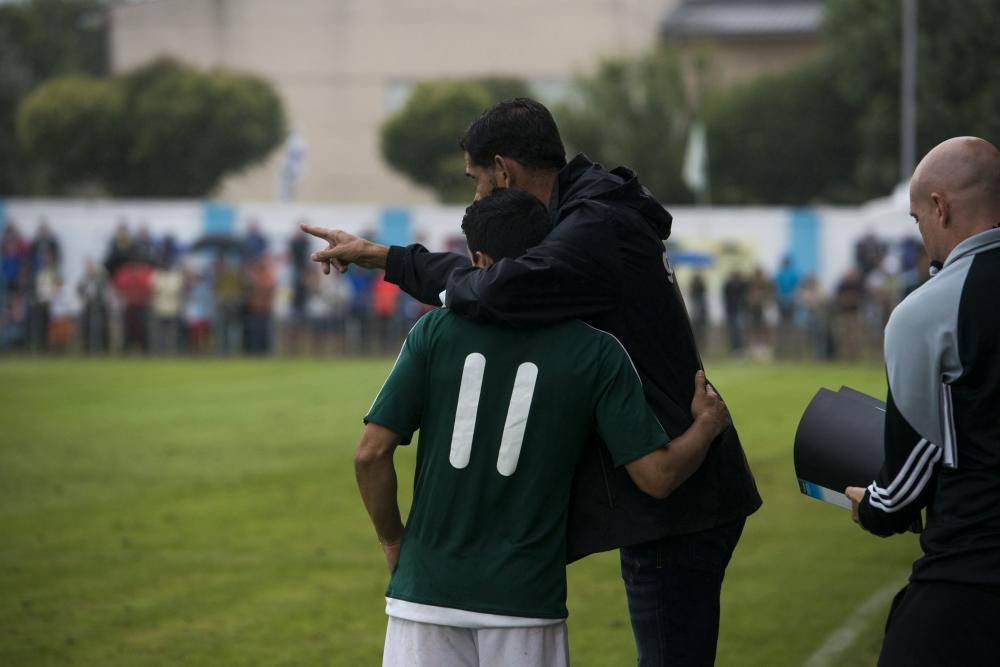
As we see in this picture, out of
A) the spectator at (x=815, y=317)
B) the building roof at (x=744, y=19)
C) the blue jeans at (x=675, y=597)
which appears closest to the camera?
the blue jeans at (x=675, y=597)

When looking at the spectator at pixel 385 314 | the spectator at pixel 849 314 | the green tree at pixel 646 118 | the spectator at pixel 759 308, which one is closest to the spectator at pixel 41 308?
the spectator at pixel 385 314

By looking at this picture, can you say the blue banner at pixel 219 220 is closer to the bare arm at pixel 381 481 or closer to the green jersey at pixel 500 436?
the bare arm at pixel 381 481

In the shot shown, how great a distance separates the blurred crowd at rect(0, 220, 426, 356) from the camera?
1195 inches

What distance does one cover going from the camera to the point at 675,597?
4.24 m

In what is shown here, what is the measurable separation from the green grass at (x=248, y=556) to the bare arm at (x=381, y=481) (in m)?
3.54

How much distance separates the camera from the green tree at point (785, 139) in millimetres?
50219

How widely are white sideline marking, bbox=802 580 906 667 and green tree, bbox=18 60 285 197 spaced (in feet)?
150

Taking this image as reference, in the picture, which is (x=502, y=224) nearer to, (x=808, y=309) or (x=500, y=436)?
(x=500, y=436)

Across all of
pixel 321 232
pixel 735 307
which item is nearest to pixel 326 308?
pixel 735 307

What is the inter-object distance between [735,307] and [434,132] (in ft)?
84.9

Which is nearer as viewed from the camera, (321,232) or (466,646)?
(466,646)

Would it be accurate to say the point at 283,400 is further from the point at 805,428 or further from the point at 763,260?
the point at 805,428

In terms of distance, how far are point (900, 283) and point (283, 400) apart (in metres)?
12.1

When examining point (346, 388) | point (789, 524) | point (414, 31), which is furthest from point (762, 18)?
point (789, 524)
